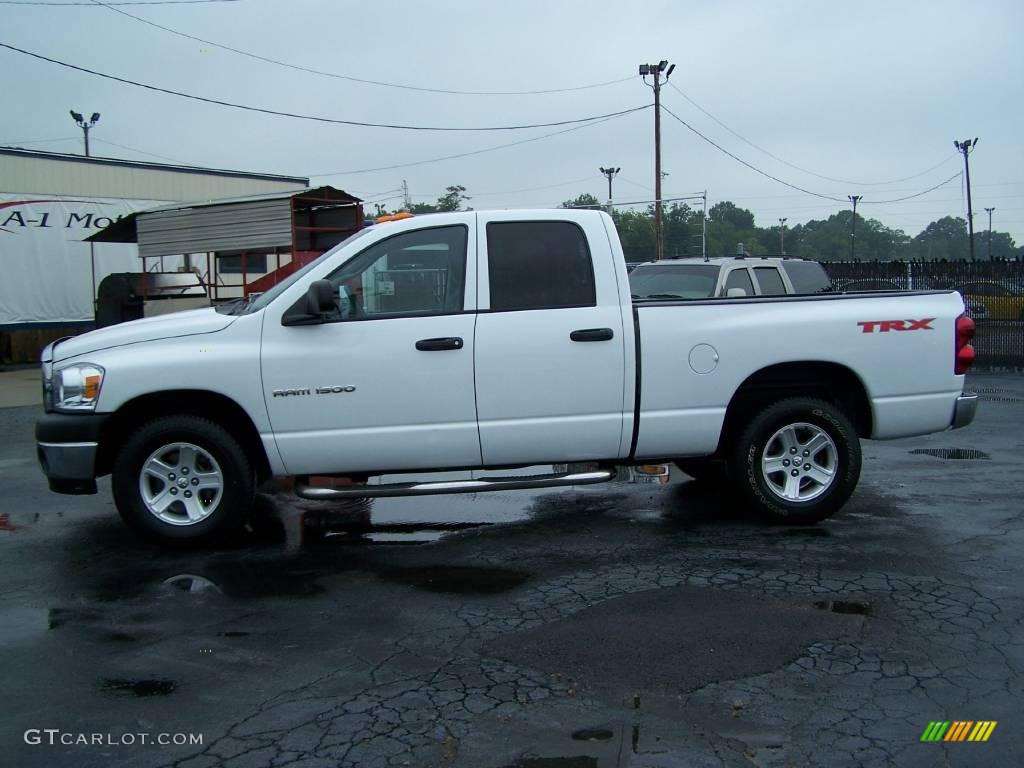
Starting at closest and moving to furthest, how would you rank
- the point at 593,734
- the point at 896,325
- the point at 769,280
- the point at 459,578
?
the point at 593,734 < the point at 459,578 < the point at 896,325 < the point at 769,280

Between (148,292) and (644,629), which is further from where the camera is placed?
(148,292)

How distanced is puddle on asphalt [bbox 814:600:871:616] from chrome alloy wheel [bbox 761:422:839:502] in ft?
4.83

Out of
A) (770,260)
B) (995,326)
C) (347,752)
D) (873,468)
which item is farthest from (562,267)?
(995,326)

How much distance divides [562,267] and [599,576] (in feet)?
6.37

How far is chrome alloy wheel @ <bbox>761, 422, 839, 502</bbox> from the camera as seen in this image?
20.2 ft

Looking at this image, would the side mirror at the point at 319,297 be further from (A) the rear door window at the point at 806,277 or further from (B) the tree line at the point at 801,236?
(B) the tree line at the point at 801,236

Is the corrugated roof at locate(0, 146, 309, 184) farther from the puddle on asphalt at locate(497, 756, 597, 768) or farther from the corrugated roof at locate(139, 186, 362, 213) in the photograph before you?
the puddle on asphalt at locate(497, 756, 597, 768)

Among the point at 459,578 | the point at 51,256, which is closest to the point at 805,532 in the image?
the point at 459,578

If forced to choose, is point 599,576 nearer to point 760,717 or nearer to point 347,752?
point 760,717

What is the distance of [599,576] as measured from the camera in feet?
17.1

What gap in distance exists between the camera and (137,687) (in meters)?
3.82

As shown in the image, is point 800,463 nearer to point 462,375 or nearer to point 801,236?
point 462,375

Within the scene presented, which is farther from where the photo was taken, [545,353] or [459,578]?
[545,353]

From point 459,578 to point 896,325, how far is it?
325cm
